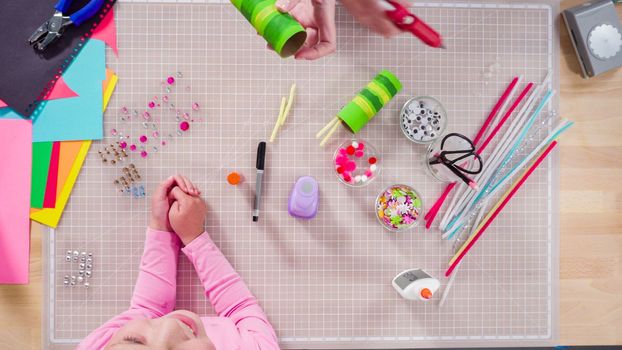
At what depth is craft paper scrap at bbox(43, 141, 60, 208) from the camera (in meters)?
1.02

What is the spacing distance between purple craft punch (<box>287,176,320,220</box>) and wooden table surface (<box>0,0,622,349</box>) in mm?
558

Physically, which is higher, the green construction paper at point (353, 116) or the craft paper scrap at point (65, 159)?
the green construction paper at point (353, 116)

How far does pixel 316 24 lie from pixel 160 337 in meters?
0.64

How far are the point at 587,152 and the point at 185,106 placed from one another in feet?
2.94

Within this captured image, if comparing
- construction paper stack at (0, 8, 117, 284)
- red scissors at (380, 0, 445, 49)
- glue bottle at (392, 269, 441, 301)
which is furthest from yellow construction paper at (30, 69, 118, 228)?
glue bottle at (392, 269, 441, 301)

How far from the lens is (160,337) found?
0.79 m

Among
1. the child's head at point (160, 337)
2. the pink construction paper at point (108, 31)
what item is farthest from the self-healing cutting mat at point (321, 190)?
the child's head at point (160, 337)

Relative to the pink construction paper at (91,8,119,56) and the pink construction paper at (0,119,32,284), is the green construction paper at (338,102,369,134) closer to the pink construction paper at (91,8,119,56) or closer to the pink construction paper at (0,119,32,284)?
the pink construction paper at (91,8,119,56)

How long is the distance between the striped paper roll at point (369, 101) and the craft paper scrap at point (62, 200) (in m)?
0.55

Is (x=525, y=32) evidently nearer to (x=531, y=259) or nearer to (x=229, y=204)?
(x=531, y=259)

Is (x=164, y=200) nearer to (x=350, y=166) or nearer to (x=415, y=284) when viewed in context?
(x=350, y=166)

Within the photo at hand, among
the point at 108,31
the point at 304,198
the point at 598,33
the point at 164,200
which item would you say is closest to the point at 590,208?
the point at 598,33

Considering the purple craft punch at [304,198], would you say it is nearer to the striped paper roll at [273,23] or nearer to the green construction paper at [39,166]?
Result: the striped paper roll at [273,23]

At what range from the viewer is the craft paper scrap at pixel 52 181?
1019mm
